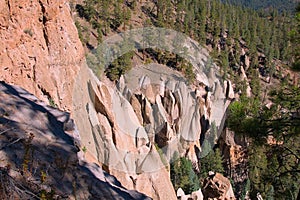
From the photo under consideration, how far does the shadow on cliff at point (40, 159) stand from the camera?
291 centimetres

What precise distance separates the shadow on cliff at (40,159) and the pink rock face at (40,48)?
16.7ft

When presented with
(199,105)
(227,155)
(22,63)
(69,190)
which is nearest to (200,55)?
(199,105)

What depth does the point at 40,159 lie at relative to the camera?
12.1 feet

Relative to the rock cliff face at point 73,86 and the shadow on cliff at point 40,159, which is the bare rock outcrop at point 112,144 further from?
the shadow on cliff at point 40,159

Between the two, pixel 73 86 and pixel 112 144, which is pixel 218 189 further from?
pixel 73 86

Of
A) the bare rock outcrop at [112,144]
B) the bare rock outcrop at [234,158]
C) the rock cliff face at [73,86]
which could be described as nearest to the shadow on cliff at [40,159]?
the rock cliff face at [73,86]

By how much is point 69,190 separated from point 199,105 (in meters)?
28.8

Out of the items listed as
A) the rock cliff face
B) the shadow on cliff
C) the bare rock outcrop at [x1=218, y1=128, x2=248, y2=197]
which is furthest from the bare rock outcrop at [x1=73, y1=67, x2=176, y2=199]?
the bare rock outcrop at [x1=218, y1=128, x2=248, y2=197]

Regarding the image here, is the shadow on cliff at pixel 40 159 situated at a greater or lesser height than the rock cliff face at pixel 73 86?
greater

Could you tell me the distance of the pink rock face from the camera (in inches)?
397

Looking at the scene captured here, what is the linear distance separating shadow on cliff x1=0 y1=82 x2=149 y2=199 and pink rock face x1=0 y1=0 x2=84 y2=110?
5.08 metres

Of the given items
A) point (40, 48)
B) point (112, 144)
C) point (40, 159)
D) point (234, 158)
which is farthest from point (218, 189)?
point (40, 159)

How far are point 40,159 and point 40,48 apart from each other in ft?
29.2

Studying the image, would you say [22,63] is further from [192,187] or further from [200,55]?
[200,55]
